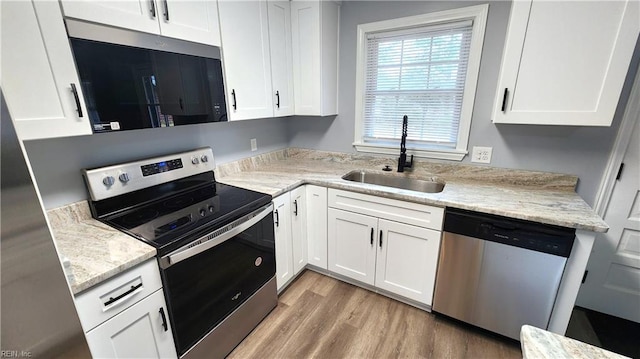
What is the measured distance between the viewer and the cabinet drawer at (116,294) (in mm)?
956

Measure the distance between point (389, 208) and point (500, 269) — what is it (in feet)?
2.40

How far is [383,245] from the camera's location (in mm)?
1952

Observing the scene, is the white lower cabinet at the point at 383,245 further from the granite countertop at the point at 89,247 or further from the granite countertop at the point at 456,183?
the granite countertop at the point at 89,247

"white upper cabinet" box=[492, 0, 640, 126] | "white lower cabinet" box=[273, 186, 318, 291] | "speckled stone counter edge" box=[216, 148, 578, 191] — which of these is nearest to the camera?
"white upper cabinet" box=[492, 0, 640, 126]

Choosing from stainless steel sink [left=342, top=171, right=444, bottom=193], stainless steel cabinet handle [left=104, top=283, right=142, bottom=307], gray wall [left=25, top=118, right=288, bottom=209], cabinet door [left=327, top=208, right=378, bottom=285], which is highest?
gray wall [left=25, top=118, right=288, bottom=209]

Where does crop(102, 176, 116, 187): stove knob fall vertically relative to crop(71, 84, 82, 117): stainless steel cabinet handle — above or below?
below

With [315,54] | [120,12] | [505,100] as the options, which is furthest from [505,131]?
[120,12]

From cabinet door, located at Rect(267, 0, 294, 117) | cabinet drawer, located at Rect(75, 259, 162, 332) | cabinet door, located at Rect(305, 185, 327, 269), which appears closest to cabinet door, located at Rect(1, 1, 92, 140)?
cabinet drawer, located at Rect(75, 259, 162, 332)

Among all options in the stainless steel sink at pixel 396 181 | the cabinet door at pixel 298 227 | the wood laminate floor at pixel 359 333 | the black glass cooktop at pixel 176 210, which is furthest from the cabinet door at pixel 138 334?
the stainless steel sink at pixel 396 181

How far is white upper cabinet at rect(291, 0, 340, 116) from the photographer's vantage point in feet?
6.92

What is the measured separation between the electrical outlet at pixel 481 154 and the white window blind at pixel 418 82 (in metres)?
0.17

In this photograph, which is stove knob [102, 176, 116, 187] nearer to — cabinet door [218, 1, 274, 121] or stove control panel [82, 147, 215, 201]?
stove control panel [82, 147, 215, 201]

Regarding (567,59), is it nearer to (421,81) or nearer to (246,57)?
(421,81)

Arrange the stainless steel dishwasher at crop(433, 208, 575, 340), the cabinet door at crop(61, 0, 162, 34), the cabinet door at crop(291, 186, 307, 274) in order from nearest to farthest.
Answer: the cabinet door at crop(61, 0, 162, 34)
the stainless steel dishwasher at crop(433, 208, 575, 340)
the cabinet door at crop(291, 186, 307, 274)
